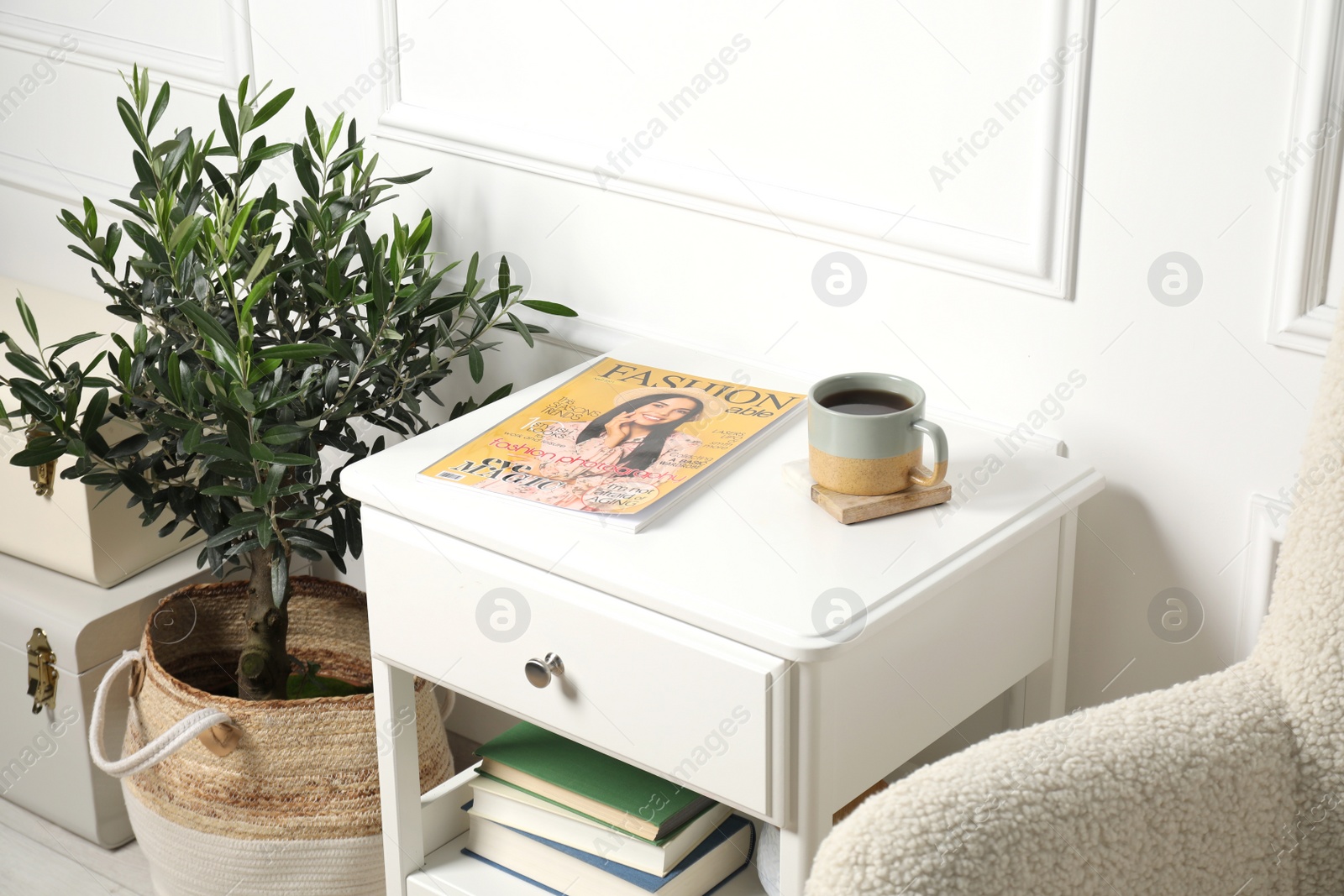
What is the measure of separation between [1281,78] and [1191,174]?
98 mm

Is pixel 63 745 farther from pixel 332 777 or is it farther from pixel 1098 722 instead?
pixel 1098 722

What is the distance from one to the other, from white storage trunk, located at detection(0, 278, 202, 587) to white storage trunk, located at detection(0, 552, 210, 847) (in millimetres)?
21

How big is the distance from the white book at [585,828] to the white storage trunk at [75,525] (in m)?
0.64

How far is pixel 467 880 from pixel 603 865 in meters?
0.16

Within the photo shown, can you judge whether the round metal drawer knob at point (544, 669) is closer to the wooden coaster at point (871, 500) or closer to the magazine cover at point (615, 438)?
the magazine cover at point (615, 438)

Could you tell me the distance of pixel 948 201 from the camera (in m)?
1.20

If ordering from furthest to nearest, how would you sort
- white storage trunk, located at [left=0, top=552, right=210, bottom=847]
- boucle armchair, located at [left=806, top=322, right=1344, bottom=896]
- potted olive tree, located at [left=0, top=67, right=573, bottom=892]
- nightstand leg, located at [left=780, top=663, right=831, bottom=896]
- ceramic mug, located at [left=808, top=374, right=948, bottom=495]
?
white storage trunk, located at [left=0, top=552, right=210, bottom=847] < potted olive tree, located at [left=0, top=67, right=573, bottom=892] < ceramic mug, located at [left=808, top=374, right=948, bottom=495] < nightstand leg, located at [left=780, top=663, right=831, bottom=896] < boucle armchair, located at [left=806, top=322, right=1344, bottom=896]

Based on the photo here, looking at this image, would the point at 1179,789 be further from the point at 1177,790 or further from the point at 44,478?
the point at 44,478

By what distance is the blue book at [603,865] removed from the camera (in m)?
1.15

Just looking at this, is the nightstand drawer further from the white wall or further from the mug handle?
the white wall

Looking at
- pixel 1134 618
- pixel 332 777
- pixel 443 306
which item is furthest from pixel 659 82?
pixel 332 777

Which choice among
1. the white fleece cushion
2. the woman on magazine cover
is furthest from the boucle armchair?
the woman on magazine cover

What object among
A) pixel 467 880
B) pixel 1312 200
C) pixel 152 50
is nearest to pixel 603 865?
pixel 467 880

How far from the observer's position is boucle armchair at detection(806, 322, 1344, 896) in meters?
0.67
